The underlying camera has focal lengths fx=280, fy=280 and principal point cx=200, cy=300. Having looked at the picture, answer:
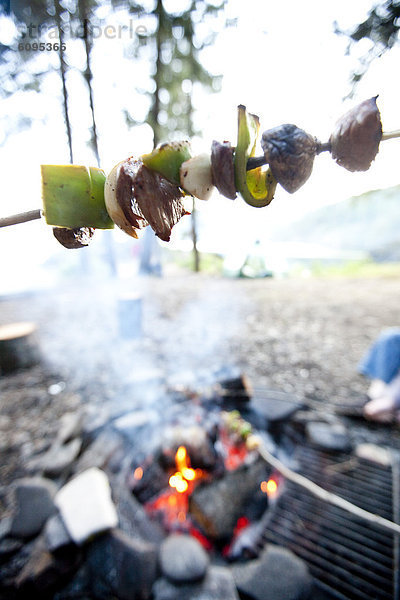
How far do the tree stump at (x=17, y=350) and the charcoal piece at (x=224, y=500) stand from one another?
4869mm

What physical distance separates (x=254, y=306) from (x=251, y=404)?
18.5ft

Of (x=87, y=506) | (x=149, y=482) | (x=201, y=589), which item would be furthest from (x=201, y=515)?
(x=87, y=506)

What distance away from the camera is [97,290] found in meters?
13.0

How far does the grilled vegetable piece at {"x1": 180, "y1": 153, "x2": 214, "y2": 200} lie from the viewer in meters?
1.00

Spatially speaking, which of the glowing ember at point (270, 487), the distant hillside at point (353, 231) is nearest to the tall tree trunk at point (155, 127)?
the glowing ember at point (270, 487)

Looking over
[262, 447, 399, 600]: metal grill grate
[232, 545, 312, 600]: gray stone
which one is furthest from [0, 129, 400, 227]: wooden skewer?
[262, 447, 399, 600]: metal grill grate

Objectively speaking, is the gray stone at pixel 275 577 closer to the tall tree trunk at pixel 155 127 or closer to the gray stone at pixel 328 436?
the gray stone at pixel 328 436

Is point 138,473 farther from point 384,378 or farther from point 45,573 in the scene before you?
point 384,378

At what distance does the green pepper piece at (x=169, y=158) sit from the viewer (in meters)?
1.03

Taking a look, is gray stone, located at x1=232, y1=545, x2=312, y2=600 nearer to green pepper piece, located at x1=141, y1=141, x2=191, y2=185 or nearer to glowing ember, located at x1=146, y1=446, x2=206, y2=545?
glowing ember, located at x1=146, y1=446, x2=206, y2=545

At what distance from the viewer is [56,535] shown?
91.0 inches

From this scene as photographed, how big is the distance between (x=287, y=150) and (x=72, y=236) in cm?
92

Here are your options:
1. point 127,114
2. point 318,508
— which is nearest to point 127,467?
point 318,508

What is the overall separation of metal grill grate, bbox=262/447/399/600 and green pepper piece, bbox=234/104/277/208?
3169mm
